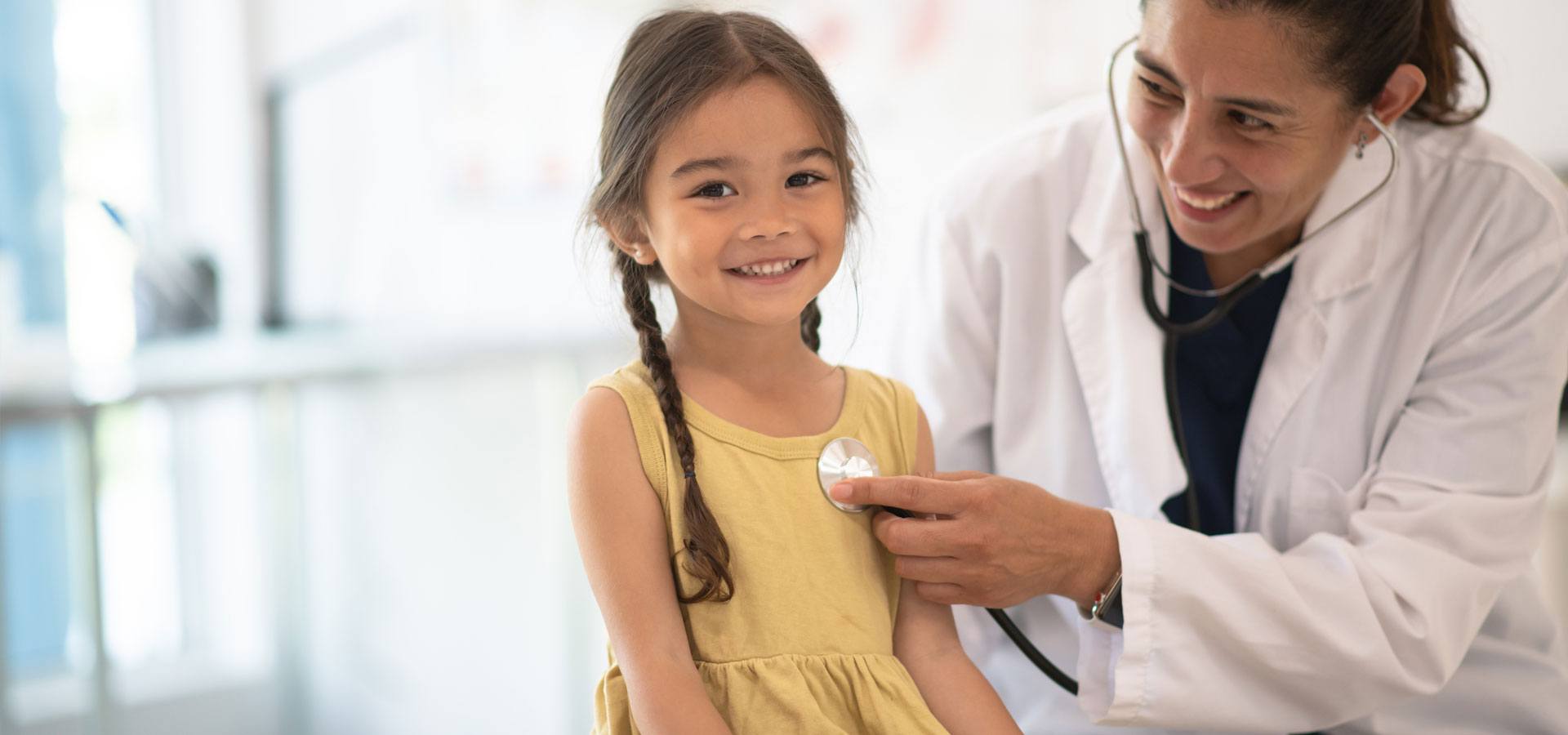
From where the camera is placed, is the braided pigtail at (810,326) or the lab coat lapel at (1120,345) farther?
the lab coat lapel at (1120,345)

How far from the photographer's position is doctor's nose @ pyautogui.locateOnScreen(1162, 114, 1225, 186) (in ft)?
4.11

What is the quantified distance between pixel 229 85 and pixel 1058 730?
3043 millimetres

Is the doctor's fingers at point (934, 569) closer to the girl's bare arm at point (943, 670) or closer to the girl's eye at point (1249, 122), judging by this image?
the girl's bare arm at point (943, 670)

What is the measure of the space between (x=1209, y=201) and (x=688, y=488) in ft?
2.09

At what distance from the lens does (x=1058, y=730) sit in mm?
1398

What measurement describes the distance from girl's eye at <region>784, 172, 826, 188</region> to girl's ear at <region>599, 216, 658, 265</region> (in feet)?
0.42


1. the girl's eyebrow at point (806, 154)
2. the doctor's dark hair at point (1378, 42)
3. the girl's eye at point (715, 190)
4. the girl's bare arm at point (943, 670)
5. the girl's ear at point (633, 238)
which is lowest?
the girl's bare arm at point (943, 670)

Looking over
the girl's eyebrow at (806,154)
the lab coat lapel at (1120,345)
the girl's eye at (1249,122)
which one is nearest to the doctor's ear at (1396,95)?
the girl's eye at (1249,122)

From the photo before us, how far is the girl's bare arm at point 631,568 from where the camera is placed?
98 centimetres

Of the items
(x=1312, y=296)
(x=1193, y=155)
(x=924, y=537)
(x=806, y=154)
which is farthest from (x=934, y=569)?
(x=1312, y=296)

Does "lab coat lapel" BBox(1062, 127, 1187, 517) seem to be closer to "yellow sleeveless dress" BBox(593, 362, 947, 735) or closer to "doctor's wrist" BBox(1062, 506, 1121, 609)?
"doctor's wrist" BBox(1062, 506, 1121, 609)

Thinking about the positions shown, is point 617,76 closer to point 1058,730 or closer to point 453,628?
point 1058,730

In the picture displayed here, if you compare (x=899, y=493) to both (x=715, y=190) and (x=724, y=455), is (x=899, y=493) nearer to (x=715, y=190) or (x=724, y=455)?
(x=724, y=455)

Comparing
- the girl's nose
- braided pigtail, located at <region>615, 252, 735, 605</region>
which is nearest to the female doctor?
braided pigtail, located at <region>615, 252, 735, 605</region>
